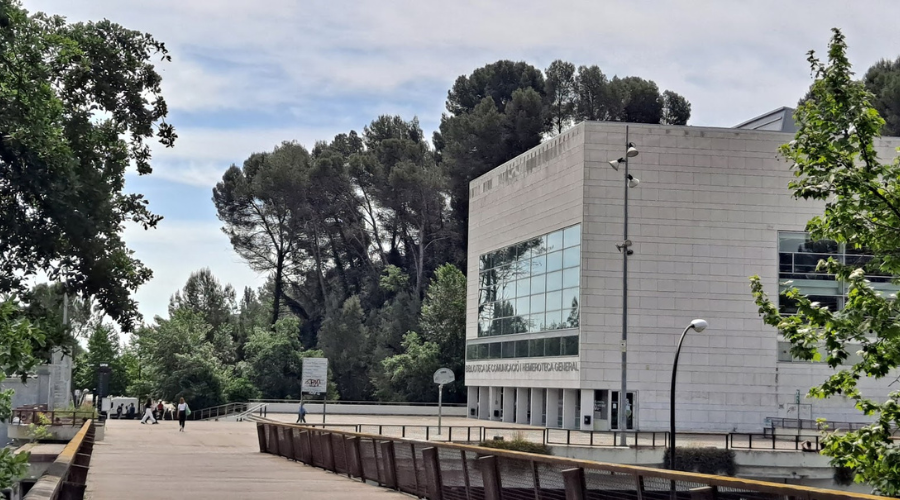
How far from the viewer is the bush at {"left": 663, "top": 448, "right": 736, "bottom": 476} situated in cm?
4491

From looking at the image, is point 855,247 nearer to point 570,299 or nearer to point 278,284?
point 570,299

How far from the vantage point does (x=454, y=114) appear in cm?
10962

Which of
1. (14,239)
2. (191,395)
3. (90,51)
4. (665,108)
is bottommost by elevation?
(191,395)

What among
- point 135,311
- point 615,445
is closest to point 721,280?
point 615,445

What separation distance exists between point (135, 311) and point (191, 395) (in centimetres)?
6629

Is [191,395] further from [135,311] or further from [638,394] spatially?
[135,311]

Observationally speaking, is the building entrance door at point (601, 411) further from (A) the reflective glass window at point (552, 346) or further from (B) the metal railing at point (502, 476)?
(B) the metal railing at point (502, 476)

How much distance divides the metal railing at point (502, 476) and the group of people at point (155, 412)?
2935 cm

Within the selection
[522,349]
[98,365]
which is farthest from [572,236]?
[98,365]

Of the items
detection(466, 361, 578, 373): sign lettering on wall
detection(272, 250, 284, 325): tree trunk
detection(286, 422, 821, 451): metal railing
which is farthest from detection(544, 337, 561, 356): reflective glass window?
detection(272, 250, 284, 325): tree trunk

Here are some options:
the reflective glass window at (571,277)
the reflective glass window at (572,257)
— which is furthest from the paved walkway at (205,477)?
the reflective glass window at (572,257)

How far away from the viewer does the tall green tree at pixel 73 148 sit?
18.4 meters

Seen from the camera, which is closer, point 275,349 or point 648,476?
point 648,476

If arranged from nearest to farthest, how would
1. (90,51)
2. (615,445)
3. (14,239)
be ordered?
(14,239) < (90,51) < (615,445)
